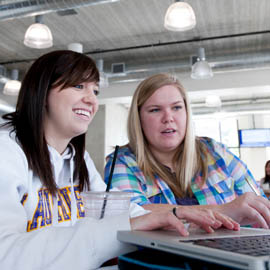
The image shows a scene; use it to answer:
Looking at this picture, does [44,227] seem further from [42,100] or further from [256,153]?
[256,153]

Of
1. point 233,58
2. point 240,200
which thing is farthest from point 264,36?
point 240,200

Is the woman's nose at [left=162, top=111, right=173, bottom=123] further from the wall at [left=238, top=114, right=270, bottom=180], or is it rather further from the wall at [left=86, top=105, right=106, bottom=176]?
the wall at [left=238, top=114, right=270, bottom=180]

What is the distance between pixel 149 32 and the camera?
5.43 m

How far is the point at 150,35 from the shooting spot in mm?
5555

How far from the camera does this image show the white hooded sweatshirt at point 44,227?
567 mm

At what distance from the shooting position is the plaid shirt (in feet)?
4.44

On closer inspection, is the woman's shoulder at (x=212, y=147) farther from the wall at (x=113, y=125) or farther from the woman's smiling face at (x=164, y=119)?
the wall at (x=113, y=125)

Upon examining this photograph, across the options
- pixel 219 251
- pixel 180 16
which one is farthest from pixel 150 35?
pixel 219 251

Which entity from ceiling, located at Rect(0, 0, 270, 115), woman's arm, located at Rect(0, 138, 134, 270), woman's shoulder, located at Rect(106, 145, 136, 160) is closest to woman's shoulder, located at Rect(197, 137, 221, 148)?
woman's shoulder, located at Rect(106, 145, 136, 160)

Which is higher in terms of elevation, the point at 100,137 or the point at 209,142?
the point at 100,137

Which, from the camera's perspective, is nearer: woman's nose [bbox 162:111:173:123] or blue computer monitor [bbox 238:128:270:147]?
woman's nose [bbox 162:111:173:123]

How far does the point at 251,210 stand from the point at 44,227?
61cm

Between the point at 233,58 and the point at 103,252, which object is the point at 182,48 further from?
the point at 103,252

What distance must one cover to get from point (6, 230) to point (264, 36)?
6.11 meters
